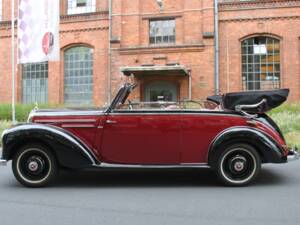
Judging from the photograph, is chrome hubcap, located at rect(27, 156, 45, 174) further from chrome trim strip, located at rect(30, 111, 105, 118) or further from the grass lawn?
the grass lawn

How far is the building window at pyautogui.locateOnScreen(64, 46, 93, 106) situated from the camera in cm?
2620

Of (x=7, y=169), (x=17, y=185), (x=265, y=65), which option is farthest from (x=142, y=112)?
(x=265, y=65)

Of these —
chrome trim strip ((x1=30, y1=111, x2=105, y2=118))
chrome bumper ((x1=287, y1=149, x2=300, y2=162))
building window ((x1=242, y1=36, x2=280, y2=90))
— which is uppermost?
building window ((x1=242, y1=36, x2=280, y2=90))

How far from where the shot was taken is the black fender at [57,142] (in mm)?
7371

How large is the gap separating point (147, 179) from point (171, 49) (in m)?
16.7

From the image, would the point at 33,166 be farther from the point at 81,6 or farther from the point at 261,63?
the point at 81,6

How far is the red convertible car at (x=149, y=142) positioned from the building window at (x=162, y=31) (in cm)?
1763

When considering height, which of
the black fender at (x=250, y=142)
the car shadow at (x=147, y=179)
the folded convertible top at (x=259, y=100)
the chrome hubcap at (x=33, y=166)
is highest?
the folded convertible top at (x=259, y=100)

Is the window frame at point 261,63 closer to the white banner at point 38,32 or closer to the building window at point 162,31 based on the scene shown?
the building window at point 162,31

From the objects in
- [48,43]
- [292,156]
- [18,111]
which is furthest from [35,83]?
[292,156]

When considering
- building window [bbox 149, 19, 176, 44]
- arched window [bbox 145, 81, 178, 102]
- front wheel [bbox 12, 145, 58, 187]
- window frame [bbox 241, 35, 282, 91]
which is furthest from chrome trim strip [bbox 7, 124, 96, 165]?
building window [bbox 149, 19, 176, 44]

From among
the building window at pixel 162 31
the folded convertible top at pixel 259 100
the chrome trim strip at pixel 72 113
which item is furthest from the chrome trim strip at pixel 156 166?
the building window at pixel 162 31

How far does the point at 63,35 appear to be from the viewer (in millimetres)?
26734

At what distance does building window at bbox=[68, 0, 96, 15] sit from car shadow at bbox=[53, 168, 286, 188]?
19021 millimetres
